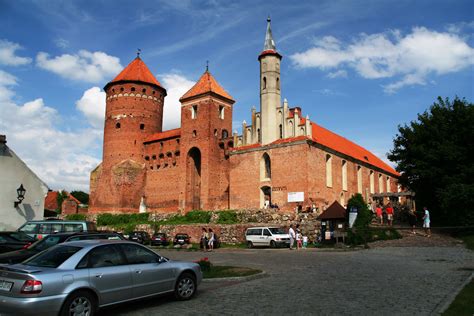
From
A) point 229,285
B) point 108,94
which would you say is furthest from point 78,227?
point 108,94

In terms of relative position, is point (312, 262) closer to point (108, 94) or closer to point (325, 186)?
point (325, 186)

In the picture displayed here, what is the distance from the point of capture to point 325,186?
3831cm

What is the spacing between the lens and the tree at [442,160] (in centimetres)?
2720

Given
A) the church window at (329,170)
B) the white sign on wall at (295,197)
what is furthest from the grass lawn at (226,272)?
the church window at (329,170)

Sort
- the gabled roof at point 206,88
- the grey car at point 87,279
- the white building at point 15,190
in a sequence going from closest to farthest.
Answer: the grey car at point 87,279 < the white building at point 15,190 < the gabled roof at point 206,88

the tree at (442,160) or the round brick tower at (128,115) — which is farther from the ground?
the round brick tower at (128,115)

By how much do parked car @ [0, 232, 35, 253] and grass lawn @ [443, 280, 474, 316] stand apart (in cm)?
1351

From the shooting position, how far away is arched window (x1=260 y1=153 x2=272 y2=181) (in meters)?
39.3

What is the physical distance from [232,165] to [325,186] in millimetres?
9387

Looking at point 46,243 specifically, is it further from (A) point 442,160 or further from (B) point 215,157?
(B) point 215,157

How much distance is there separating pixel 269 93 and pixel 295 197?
10.3 meters

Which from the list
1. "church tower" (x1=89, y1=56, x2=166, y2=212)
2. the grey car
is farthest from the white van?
"church tower" (x1=89, y1=56, x2=166, y2=212)

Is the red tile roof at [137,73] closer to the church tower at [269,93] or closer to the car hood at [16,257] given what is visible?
the church tower at [269,93]

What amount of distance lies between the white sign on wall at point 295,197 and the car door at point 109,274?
28.5 metres
